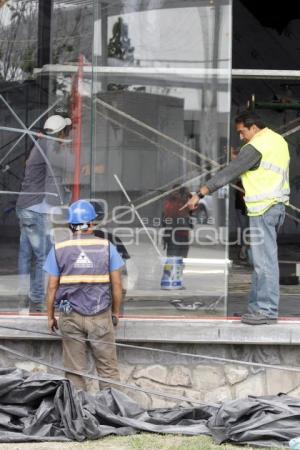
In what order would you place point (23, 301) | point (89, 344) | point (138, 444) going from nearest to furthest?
point (138, 444)
point (89, 344)
point (23, 301)

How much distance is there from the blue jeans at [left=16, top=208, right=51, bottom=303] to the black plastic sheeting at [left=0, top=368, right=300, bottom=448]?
1.41m

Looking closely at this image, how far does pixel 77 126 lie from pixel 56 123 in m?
0.22

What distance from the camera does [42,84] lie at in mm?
8195

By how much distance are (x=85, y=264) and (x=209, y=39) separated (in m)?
2.37

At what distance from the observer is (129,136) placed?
8078 mm

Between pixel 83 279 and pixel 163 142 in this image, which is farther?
pixel 163 142

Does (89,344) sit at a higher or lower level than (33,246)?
lower

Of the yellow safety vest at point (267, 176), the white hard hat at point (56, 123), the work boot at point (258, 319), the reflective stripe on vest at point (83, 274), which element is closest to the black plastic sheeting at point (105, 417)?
the reflective stripe on vest at point (83, 274)

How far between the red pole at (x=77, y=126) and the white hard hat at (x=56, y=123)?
0.26 feet

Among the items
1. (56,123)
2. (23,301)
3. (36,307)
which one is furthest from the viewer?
(56,123)

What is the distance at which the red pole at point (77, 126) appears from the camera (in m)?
7.98

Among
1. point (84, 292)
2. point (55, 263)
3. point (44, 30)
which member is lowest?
point (84, 292)

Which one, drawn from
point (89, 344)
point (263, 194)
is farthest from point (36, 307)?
point (263, 194)

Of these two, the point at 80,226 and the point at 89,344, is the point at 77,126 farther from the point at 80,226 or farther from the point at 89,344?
the point at 89,344
